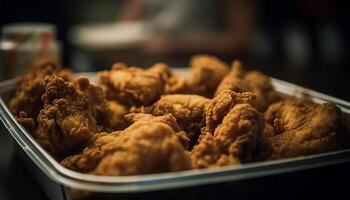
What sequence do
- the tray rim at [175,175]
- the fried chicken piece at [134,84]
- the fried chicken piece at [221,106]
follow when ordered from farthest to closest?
the fried chicken piece at [134,84], the fried chicken piece at [221,106], the tray rim at [175,175]

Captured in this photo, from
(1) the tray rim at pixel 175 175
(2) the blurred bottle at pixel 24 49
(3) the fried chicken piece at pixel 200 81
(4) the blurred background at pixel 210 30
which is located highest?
(1) the tray rim at pixel 175 175

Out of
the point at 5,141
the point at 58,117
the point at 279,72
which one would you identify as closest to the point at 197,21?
the point at 279,72

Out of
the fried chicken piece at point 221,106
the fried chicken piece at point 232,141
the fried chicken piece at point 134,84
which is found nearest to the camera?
the fried chicken piece at point 232,141

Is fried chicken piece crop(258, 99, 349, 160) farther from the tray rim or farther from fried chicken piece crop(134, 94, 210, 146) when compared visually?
fried chicken piece crop(134, 94, 210, 146)

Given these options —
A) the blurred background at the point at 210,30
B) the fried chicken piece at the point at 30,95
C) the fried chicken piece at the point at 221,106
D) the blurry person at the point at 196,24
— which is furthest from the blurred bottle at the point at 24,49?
the blurry person at the point at 196,24

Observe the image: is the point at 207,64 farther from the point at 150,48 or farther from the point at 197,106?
the point at 150,48

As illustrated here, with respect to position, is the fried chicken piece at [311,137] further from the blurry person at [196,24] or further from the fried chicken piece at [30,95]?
the blurry person at [196,24]
